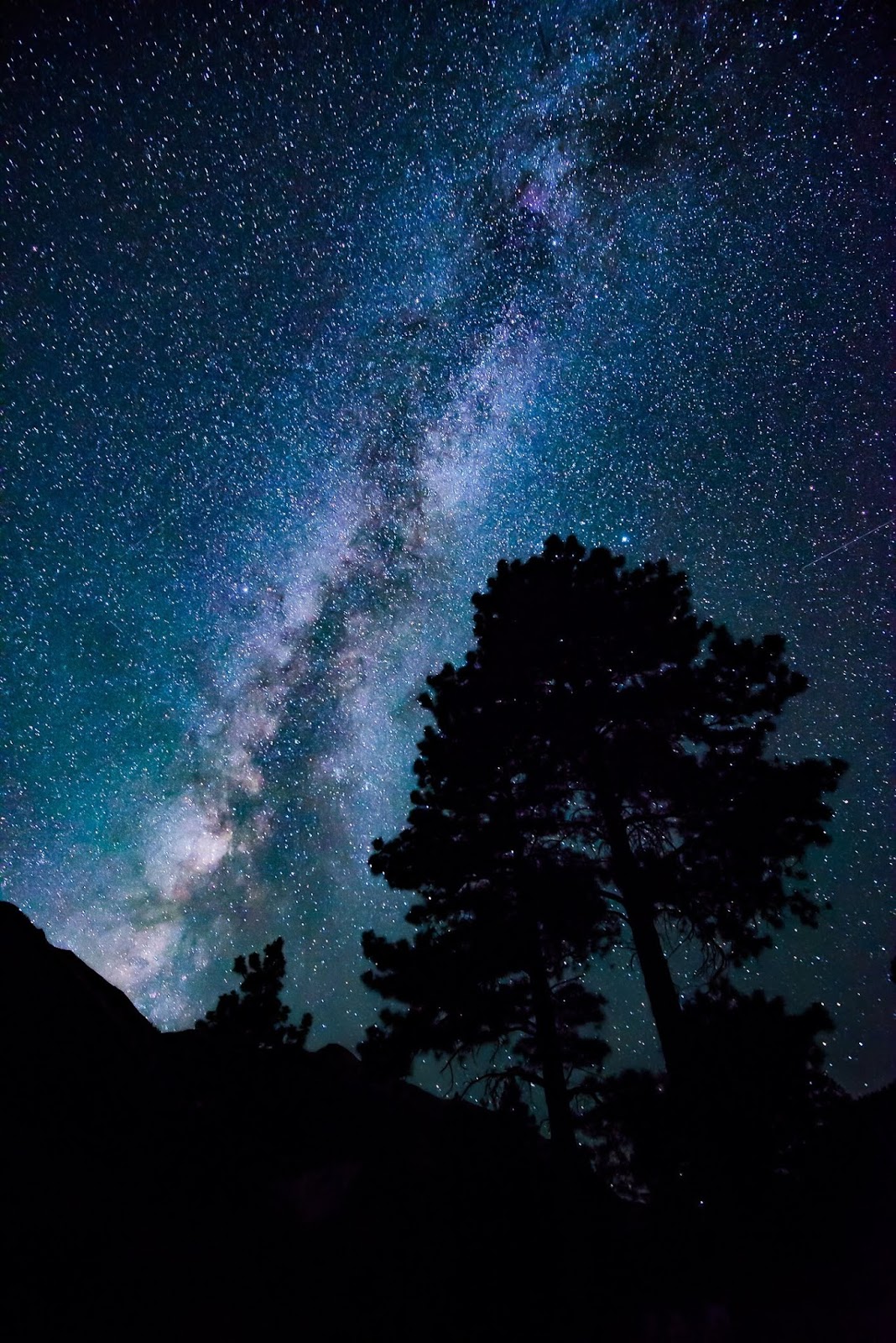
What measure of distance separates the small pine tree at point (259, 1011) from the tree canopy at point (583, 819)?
4.88 metres

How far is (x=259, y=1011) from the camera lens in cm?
1456

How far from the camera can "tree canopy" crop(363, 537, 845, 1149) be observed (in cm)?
1012

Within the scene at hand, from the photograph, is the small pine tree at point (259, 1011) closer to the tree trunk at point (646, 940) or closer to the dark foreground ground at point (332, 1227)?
the dark foreground ground at point (332, 1227)

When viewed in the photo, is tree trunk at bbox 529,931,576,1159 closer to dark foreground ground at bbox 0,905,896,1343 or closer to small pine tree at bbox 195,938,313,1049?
dark foreground ground at bbox 0,905,896,1343

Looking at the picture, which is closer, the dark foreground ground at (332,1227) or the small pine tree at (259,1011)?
the dark foreground ground at (332,1227)

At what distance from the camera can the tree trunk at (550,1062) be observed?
9.98 m

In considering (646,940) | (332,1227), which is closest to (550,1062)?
(646,940)

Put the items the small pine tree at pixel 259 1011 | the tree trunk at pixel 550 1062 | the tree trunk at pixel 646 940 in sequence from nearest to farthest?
1. the tree trunk at pixel 646 940
2. the tree trunk at pixel 550 1062
3. the small pine tree at pixel 259 1011

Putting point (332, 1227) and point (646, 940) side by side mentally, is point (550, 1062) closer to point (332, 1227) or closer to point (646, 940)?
point (646, 940)

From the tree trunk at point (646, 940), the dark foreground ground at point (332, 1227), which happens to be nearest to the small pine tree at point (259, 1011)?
the dark foreground ground at point (332, 1227)

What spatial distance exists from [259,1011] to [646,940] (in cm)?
1012

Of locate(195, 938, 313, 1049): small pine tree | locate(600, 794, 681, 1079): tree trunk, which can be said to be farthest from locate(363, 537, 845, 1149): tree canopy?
locate(195, 938, 313, 1049): small pine tree

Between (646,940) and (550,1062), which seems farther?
(550,1062)

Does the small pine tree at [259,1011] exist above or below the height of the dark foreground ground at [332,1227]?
above
